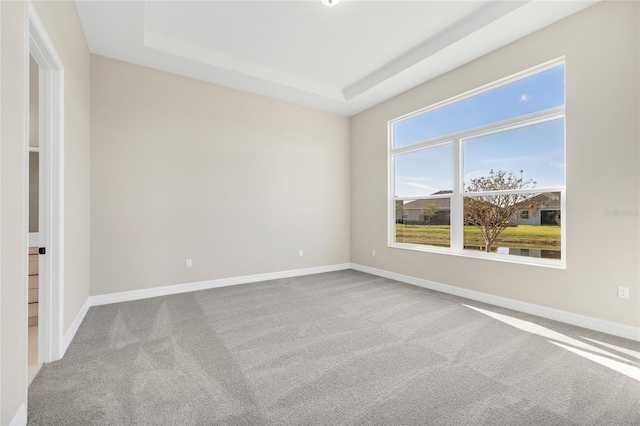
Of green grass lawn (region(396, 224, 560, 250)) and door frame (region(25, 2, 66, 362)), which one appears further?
green grass lawn (region(396, 224, 560, 250))

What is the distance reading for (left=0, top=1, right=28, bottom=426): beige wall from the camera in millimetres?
1308

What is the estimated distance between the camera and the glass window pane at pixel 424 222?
4.17m

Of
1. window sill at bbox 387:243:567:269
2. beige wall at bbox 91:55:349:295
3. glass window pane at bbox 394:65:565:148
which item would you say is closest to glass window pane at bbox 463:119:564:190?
glass window pane at bbox 394:65:565:148

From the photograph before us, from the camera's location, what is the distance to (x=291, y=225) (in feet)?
16.5

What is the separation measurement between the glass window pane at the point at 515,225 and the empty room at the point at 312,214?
0.03m

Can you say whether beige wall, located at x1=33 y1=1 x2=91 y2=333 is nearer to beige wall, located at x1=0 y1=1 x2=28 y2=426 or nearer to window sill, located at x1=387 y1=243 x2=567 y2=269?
beige wall, located at x1=0 y1=1 x2=28 y2=426

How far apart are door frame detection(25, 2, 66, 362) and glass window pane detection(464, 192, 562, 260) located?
4442 mm

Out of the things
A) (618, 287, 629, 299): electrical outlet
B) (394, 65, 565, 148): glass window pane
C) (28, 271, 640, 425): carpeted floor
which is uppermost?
(394, 65, 565, 148): glass window pane

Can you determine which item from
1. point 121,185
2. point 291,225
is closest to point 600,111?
point 291,225

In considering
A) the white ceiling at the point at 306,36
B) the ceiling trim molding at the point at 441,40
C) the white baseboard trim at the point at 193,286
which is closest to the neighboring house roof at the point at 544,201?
the white ceiling at the point at 306,36

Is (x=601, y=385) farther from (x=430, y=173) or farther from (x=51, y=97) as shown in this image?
(x=51, y=97)

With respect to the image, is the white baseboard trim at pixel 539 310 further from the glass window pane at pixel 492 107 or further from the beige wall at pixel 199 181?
the glass window pane at pixel 492 107

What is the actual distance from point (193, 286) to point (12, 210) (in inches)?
113

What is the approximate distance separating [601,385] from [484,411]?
96 centimetres
